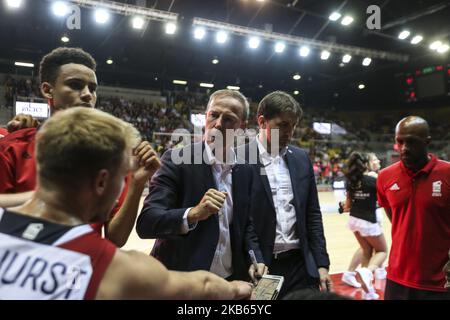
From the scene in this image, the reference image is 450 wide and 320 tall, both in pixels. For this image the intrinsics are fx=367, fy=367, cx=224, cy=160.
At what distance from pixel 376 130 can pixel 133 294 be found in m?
25.6

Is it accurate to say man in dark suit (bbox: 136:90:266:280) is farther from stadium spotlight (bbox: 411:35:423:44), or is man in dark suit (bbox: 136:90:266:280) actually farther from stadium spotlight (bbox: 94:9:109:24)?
stadium spotlight (bbox: 411:35:423:44)

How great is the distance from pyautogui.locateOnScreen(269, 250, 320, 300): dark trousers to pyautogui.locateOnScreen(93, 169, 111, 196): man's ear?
1.48 m

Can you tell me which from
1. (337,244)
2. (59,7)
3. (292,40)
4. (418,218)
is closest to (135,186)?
(418,218)

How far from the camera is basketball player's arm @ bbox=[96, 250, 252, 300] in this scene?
2.95 ft

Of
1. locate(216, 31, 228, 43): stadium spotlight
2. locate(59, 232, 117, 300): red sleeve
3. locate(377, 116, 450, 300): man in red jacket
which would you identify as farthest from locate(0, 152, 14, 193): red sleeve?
locate(216, 31, 228, 43): stadium spotlight

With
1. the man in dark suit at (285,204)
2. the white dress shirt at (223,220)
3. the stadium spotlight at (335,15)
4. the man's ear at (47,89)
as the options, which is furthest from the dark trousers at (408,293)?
the stadium spotlight at (335,15)

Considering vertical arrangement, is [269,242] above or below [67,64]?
below

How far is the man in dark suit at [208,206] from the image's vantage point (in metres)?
1.74

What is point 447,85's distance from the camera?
1653 cm

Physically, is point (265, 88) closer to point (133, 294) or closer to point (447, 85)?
point (447, 85)

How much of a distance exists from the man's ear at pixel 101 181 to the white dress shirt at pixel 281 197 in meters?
1.44

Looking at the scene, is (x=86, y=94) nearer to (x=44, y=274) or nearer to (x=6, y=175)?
(x=6, y=175)

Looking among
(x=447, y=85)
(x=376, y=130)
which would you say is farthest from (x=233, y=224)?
(x=376, y=130)

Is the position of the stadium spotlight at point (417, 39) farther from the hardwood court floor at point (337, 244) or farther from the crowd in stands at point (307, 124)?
the hardwood court floor at point (337, 244)
